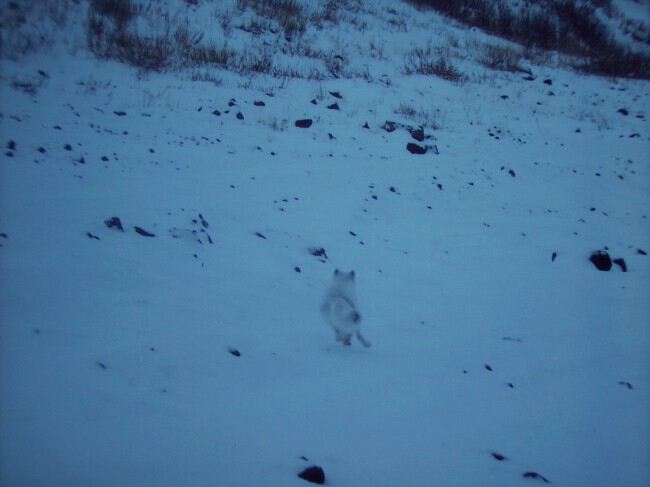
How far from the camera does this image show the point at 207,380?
2.96 meters

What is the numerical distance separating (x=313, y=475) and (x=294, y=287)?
8.06 ft

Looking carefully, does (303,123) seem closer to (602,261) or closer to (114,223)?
(114,223)

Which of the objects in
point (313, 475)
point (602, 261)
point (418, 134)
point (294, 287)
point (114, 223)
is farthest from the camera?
point (418, 134)

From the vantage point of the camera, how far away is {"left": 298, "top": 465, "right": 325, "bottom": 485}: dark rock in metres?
2.34

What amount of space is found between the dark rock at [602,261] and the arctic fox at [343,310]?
4.35 meters

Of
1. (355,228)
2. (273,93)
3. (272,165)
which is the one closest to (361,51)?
(273,93)

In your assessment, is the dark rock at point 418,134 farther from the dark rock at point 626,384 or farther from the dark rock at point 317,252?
the dark rock at point 626,384

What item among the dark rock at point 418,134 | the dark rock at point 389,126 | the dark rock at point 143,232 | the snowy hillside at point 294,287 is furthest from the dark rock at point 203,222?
the dark rock at point 418,134

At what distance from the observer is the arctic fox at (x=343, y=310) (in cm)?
361

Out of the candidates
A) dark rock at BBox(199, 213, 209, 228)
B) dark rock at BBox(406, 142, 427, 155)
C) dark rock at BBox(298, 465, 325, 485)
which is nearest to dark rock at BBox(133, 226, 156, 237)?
dark rock at BBox(199, 213, 209, 228)

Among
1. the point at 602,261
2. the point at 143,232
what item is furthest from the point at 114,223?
the point at 602,261

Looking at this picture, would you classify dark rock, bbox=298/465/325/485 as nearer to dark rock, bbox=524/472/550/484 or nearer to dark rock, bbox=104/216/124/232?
dark rock, bbox=524/472/550/484

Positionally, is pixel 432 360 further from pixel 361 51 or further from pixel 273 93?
pixel 361 51

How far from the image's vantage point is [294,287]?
4.68m
